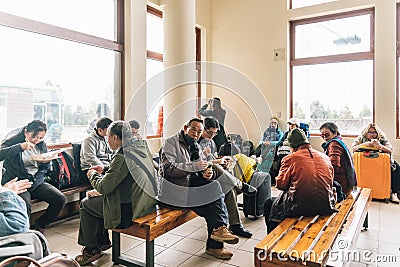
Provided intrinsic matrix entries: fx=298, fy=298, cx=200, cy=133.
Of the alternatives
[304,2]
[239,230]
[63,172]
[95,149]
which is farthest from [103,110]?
[304,2]

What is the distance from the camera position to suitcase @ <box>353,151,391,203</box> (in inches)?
167

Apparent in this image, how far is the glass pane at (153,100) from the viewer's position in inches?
199

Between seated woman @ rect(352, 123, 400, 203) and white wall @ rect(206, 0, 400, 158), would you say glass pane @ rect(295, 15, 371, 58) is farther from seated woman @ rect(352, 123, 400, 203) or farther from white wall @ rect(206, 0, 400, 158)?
seated woman @ rect(352, 123, 400, 203)

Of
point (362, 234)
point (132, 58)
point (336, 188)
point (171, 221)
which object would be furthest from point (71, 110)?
point (362, 234)

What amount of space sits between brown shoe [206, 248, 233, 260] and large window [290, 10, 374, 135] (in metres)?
4.26

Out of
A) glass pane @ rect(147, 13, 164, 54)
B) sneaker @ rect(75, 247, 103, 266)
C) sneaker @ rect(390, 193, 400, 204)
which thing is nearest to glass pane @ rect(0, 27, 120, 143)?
glass pane @ rect(147, 13, 164, 54)

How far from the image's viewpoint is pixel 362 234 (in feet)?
10.2

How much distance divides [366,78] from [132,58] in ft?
14.1

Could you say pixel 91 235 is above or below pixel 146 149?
below

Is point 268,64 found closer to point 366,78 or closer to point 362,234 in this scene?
point 366,78

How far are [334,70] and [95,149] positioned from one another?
482 centimetres

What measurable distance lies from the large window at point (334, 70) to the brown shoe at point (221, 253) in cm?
426

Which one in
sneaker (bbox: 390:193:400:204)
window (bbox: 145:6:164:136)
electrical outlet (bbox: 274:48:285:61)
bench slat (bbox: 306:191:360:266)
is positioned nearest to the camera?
bench slat (bbox: 306:191:360:266)

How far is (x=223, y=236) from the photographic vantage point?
255 cm
